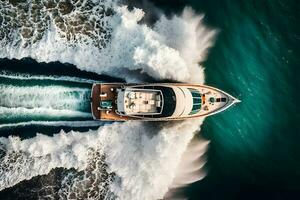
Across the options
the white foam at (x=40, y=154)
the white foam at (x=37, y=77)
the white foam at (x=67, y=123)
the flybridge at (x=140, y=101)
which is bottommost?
the white foam at (x=40, y=154)

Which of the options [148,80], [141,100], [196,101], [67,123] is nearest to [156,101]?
[141,100]

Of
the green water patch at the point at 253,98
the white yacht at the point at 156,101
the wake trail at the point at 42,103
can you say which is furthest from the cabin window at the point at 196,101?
the wake trail at the point at 42,103

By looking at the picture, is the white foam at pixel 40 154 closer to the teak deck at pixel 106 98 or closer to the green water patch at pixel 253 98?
the teak deck at pixel 106 98

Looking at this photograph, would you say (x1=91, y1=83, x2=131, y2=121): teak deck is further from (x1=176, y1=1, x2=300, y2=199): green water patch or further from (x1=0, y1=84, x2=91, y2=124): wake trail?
(x1=176, y1=1, x2=300, y2=199): green water patch

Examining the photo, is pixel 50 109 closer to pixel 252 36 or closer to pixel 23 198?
pixel 23 198

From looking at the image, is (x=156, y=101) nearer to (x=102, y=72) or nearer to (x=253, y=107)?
(x=102, y=72)

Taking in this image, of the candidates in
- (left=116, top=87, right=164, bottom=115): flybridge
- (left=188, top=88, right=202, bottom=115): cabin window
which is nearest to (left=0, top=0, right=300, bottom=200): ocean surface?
(left=188, top=88, right=202, bottom=115): cabin window
